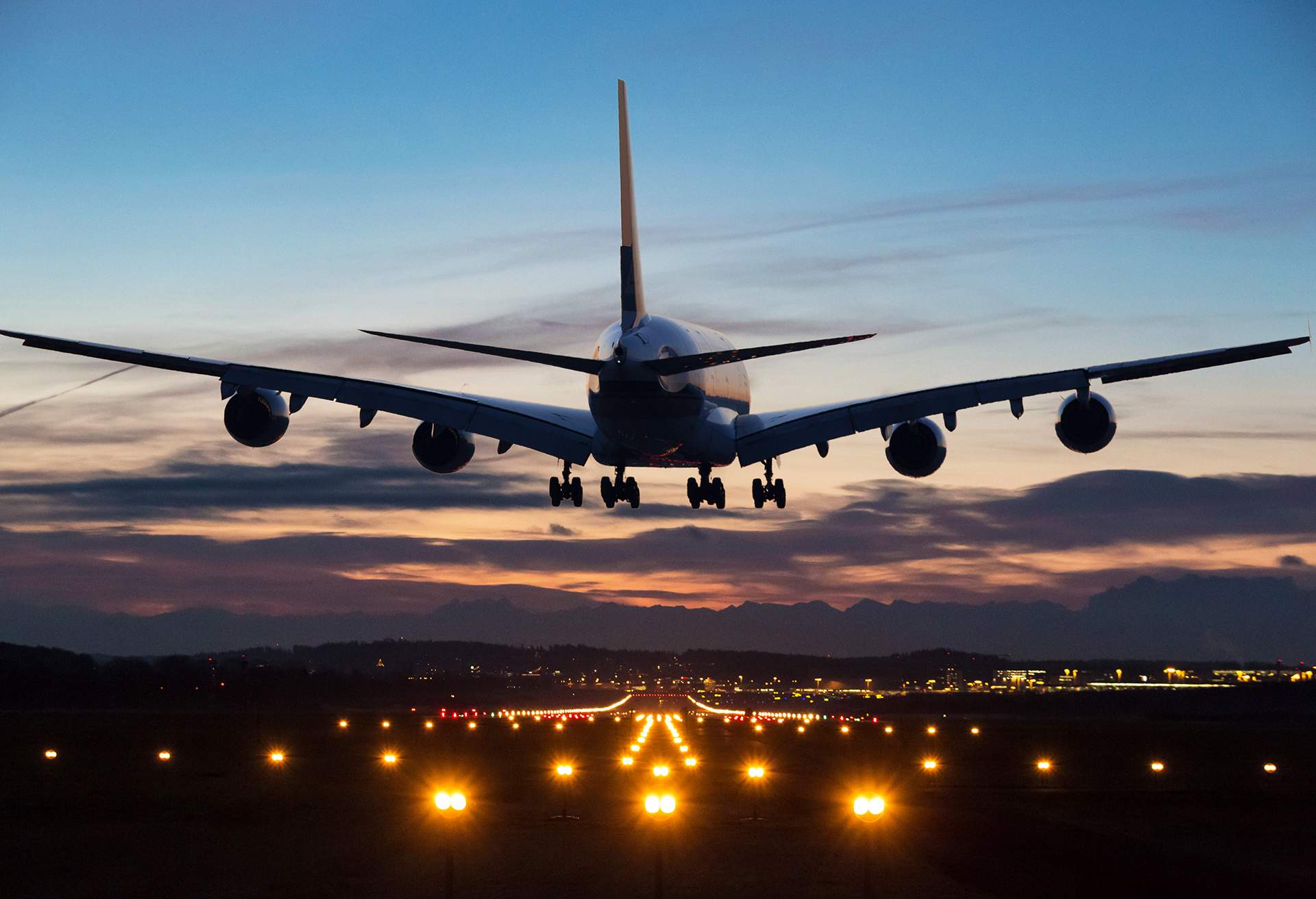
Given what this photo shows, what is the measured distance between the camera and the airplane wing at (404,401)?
128 feet

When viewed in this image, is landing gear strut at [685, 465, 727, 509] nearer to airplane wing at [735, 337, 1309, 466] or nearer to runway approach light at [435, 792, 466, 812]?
airplane wing at [735, 337, 1309, 466]

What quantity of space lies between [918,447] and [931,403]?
357cm

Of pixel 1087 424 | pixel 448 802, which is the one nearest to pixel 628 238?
pixel 1087 424

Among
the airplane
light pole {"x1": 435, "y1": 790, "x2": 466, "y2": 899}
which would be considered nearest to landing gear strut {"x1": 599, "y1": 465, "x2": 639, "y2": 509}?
the airplane

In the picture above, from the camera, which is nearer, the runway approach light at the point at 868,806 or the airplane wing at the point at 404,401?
the runway approach light at the point at 868,806

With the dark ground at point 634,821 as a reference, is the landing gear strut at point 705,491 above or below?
above

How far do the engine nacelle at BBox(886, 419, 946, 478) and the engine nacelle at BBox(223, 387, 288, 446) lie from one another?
20.4 m

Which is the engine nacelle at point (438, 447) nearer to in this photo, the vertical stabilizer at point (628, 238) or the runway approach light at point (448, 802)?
the vertical stabilizer at point (628, 238)

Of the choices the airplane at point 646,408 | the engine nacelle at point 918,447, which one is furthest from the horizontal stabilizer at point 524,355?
the engine nacelle at point 918,447

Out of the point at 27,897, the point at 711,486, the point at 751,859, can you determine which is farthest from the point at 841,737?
the point at 27,897

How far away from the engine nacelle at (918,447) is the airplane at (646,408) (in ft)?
0.15

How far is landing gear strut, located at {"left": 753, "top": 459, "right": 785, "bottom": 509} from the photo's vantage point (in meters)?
52.0

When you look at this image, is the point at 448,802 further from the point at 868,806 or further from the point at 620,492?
the point at 620,492

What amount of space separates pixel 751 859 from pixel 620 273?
76.0ft
